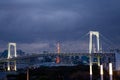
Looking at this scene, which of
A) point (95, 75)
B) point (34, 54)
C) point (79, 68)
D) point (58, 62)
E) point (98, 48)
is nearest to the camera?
point (95, 75)

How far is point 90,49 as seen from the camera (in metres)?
70.1

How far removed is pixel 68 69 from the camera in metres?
70.3

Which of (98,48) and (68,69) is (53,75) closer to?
(68,69)

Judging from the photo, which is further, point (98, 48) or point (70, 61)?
point (70, 61)

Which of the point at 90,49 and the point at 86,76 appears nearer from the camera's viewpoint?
the point at 86,76

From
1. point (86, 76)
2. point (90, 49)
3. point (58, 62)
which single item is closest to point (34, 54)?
point (58, 62)

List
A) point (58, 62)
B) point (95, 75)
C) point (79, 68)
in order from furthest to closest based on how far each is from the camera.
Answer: point (58, 62), point (79, 68), point (95, 75)

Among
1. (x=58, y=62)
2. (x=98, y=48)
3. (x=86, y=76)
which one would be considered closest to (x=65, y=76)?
(x=86, y=76)

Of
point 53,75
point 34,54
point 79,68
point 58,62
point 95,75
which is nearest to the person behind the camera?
point 95,75

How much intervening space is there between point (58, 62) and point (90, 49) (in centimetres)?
2506

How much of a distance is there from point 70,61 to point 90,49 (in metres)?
28.6

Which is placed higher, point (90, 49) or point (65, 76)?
point (90, 49)

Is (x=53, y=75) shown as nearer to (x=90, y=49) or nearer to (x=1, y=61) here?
(x=90, y=49)

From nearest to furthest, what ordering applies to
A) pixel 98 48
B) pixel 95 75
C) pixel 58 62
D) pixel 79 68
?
pixel 95 75, pixel 79 68, pixel 98 48, pixel 58 62
